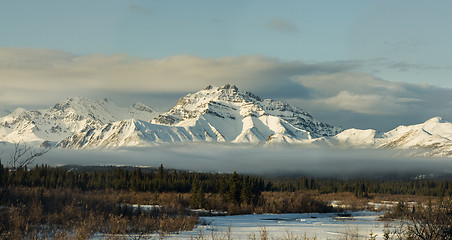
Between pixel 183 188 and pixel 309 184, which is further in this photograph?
pixel 309 184

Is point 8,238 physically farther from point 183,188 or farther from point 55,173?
point 55,173

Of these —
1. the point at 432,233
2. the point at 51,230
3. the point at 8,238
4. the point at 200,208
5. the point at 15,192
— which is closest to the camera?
the point at 432,233

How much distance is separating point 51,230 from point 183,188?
99.1 m

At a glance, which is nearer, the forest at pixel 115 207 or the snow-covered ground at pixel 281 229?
the forest at pixel 115 207

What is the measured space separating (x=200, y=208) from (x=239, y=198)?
21.9ft

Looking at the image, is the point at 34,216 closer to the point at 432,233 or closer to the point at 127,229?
the point at 127,229

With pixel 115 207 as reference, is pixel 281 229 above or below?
below

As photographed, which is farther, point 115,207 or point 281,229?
point 115,207

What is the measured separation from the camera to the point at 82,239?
16.2m

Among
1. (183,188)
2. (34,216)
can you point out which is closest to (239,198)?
(34,216)

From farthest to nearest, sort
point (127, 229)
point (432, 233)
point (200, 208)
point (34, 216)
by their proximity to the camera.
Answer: point (200, 208)
point (34, 216)
point (127, 229)
point (432, 233)

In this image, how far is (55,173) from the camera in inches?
5182

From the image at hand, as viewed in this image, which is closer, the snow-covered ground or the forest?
the forest

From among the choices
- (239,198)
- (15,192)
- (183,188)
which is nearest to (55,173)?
(183,188)
